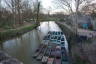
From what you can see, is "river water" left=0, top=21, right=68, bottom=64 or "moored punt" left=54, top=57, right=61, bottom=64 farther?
"river water" left=0, top=21, right=68, bottom=64

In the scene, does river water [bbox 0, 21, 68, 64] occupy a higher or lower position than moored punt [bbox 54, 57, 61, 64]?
lower

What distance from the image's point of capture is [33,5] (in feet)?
136

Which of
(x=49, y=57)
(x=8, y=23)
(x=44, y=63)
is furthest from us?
(x=8, y=23)

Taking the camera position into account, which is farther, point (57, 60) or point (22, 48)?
point (22, 48)

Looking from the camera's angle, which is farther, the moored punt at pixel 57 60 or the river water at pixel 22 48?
the river water at pixel 22 48

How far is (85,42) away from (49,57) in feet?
11.8

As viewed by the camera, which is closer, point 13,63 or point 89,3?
point 13,63

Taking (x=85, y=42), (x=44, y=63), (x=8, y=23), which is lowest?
(x=44, y=63)

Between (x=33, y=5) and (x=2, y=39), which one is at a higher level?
(x=33, y=5)

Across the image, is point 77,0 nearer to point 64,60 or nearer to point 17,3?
point 64,60

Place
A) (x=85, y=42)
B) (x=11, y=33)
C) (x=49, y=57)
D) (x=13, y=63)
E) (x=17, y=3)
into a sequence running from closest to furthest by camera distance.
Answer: (x=13, y=63)
(x=49, y=57)
(x=85, y=42)
(x=11, y=33)
(x=17, y=3)

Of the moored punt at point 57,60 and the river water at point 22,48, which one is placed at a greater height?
the moored punt at point 57,60

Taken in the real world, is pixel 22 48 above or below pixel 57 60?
below

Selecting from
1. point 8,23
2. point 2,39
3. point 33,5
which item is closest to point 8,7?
point 8,23
